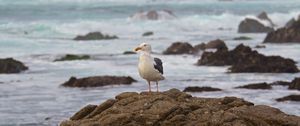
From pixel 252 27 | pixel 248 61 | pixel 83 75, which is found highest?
pixel 252 27

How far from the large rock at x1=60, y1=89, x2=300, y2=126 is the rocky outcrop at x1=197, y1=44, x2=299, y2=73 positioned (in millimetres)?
16344

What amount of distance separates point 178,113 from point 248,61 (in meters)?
18.8

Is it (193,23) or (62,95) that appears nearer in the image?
(62,95)

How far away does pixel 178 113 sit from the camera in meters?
11.0

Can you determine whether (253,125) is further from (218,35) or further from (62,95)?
(218,35)

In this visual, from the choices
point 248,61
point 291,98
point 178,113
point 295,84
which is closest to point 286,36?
point 248,61

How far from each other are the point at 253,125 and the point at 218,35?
46.2 m

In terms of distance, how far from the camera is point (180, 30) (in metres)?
65.6

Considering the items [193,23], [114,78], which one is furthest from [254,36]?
[114,78]

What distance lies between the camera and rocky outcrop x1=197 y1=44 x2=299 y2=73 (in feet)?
92.3

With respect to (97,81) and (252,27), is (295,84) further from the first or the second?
(252,27)

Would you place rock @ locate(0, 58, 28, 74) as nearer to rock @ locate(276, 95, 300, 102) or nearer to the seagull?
rock @ locate(276, 95, 300, 102)

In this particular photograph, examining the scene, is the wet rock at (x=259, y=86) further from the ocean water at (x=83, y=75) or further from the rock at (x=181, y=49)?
the rock at (x=181, y=49)

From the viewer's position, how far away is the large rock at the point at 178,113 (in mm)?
10812
